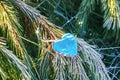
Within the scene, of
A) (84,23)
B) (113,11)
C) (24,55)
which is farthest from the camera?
(84,23)

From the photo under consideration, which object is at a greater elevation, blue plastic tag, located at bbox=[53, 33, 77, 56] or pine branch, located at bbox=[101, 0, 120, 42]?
pine branch, located at bbox=[101, 0, 120, 42]

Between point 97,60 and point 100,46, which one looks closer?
point 97,60

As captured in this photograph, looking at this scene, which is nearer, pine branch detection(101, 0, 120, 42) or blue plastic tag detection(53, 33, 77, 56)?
blue plastic tag detection(53, 33, 77, 56)

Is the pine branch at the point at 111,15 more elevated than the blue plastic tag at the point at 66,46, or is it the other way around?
the pine branch at the point at 111,15

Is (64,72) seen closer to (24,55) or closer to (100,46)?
(24,55)

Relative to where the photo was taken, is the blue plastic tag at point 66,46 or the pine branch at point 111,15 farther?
the pine branch at point 111,15

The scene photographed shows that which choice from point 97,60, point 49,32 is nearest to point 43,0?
point 49,32

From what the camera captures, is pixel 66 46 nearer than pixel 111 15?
Yes

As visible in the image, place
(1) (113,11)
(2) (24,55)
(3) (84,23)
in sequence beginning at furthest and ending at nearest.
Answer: (3) (84,23), (1) (113,11), (2) (24,55)
